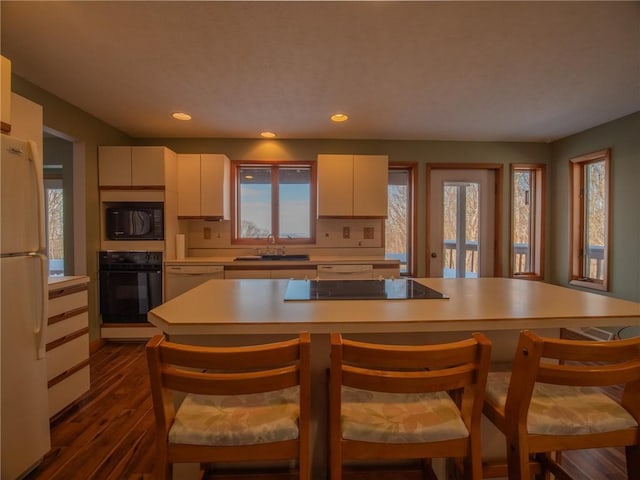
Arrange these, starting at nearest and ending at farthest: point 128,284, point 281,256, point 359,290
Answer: point 359,290 < point 128,284 < point 281,256

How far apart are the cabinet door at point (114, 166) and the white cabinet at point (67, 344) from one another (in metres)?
1.47

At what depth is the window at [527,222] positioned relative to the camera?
402 centimetres

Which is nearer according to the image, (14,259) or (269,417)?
(269,417)

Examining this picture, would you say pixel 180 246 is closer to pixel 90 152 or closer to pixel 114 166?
pixel 114 166

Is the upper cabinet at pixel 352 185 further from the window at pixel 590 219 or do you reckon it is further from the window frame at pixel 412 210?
the window at pixel 590 219

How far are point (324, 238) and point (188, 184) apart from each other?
182 cm

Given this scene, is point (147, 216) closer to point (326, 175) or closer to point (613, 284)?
point (326, 175)

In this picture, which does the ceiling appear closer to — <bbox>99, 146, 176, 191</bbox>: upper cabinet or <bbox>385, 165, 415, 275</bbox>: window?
<bbox>99, 146, 176, 191</bbox>: upper cabinet

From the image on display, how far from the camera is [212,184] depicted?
361 centimetres

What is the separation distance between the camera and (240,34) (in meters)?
1.81

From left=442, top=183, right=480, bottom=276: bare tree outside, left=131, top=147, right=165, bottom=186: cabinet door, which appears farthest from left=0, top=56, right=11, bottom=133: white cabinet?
left=442, top=183, right=480, bottom=276: bare tree outside

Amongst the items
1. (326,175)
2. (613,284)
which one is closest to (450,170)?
(326,175)

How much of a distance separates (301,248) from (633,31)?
335cm

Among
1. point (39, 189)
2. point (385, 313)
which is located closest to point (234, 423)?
point (385, 313)
